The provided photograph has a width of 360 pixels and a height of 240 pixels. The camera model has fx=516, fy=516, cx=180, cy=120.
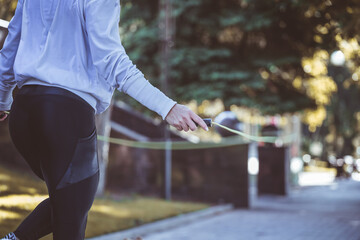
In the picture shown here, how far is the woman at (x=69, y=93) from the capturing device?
6.80ft

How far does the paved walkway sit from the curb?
5.2 inches

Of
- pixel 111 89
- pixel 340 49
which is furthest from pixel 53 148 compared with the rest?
pixel 340 49

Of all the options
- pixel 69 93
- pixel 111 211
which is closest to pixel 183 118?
pixel 69 93

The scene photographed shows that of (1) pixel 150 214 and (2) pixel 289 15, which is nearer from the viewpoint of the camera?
(1) pixel 150 214

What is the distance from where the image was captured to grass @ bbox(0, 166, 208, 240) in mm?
4891

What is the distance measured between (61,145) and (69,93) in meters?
0.22

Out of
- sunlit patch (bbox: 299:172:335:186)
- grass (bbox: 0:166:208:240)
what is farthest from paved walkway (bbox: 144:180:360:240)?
sunlit patch (bbox: 299:172:335:186)

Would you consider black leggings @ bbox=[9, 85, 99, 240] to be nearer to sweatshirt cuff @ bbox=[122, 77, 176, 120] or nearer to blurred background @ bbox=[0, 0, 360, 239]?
sweatshirt cuff @ bbox=[122, 77, 176, 120]

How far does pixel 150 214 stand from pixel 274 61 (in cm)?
843

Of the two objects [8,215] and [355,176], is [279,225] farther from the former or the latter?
[355,176]

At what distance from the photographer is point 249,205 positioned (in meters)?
11.2

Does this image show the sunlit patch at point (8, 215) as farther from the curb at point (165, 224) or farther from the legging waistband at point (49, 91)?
the legging waistband at point (49, 91)

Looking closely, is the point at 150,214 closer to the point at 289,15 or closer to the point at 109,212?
the point at 109,212

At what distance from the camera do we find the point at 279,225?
8.33 metres
